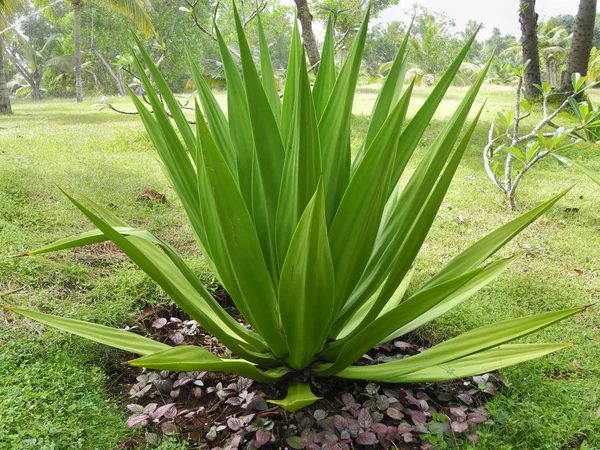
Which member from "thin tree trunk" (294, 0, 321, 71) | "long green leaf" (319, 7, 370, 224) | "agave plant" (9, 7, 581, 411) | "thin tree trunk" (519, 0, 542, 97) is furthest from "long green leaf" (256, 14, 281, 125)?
"thin tree trunk" (519, 0, 542, 97)

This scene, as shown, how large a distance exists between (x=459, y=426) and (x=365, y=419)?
238 mm

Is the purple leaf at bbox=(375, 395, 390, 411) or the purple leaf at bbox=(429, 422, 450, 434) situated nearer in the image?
the purple leaf at bbox=(429, 422, 450, 434)

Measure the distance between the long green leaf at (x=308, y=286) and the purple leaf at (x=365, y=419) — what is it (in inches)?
7.8

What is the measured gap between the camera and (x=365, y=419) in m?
1.23

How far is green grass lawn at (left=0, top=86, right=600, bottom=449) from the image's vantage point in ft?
4.01

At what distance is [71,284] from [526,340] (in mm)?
1757

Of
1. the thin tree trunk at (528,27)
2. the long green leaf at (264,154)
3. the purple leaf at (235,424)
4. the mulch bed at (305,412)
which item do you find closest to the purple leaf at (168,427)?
the mulch bed at (305,412)

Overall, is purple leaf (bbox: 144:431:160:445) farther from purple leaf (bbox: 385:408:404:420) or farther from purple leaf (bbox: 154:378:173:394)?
purple leaf (bbox: 385:408:404:420)

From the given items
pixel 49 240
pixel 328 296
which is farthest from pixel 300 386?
pixel 49 240

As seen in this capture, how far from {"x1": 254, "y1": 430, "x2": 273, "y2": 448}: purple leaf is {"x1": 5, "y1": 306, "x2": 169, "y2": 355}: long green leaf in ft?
1.08

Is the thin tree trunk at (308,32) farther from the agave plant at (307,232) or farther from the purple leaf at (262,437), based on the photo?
the purple leaf at (262,437)

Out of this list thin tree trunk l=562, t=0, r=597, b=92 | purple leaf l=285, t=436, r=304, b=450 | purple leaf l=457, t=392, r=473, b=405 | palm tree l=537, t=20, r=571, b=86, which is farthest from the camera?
palm tree l=537, t=20, r=571, b=86

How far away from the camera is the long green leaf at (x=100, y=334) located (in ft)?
4.02

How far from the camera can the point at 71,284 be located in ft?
6.28
